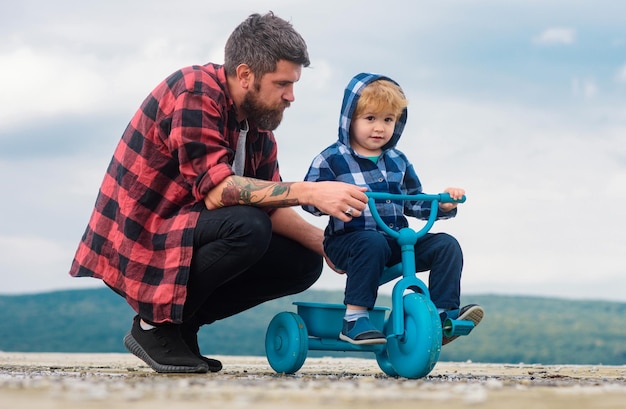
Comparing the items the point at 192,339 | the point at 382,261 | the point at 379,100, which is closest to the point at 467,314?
the point at 382,261

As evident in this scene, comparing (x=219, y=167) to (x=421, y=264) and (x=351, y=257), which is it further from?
(x=421, y=264)

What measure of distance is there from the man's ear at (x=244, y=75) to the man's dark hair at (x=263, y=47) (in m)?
0.02

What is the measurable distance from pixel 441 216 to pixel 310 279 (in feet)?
3.02

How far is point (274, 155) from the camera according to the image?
15.0 feet

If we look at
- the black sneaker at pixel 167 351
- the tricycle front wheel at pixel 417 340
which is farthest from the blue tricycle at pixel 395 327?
the black sneaker at pixel 167 351

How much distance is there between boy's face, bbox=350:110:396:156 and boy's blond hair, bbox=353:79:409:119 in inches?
1.1

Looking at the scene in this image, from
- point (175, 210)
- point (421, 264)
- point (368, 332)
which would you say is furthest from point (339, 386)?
point (175, 210)

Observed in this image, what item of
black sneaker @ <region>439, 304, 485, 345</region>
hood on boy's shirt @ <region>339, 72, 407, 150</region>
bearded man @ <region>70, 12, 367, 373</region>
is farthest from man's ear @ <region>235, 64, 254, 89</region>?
black sneaker @ <region>439, 304, 485, 345</region>

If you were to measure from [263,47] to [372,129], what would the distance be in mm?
692

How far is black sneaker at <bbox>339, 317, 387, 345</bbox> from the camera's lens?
3629 mm

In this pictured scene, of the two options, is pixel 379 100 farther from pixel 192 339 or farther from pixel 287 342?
pixel 192 339

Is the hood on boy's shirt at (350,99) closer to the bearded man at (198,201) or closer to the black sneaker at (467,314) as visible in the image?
the bearded man at (198,201)

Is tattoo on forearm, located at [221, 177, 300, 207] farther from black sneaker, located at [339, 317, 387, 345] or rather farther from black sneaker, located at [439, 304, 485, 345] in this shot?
black sneaker, located at [439, 304, 485, 345]

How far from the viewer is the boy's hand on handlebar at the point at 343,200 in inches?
138
